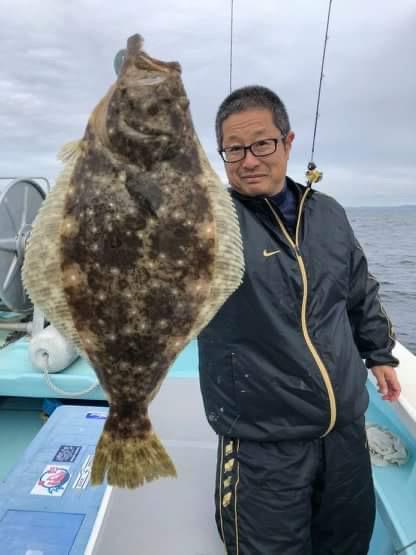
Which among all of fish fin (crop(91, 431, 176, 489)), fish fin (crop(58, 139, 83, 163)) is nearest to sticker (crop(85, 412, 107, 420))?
fish fin (crop(91, 431, 176, 489))

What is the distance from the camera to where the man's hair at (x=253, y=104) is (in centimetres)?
242

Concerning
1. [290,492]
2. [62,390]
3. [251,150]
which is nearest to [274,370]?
[290,492]

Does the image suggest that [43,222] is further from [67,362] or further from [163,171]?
[67,362]

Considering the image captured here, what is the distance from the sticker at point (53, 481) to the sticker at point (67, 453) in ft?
0.25

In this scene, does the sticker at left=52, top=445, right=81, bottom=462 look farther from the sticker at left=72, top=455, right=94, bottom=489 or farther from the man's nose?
the man's nose

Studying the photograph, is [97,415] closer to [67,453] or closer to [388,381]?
[67,453]

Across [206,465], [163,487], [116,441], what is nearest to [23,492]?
[163,487]

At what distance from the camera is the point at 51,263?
5.60 ft

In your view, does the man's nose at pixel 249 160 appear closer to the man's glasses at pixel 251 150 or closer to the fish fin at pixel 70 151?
the man's glasses at pixel 251 150

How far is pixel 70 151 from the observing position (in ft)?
5.64

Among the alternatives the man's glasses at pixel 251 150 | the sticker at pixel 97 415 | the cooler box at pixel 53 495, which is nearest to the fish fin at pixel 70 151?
the man's glasses at pixel 251 150

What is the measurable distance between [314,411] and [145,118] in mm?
1633

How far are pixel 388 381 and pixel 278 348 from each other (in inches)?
40.2

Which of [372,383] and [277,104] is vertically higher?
[277,104]
